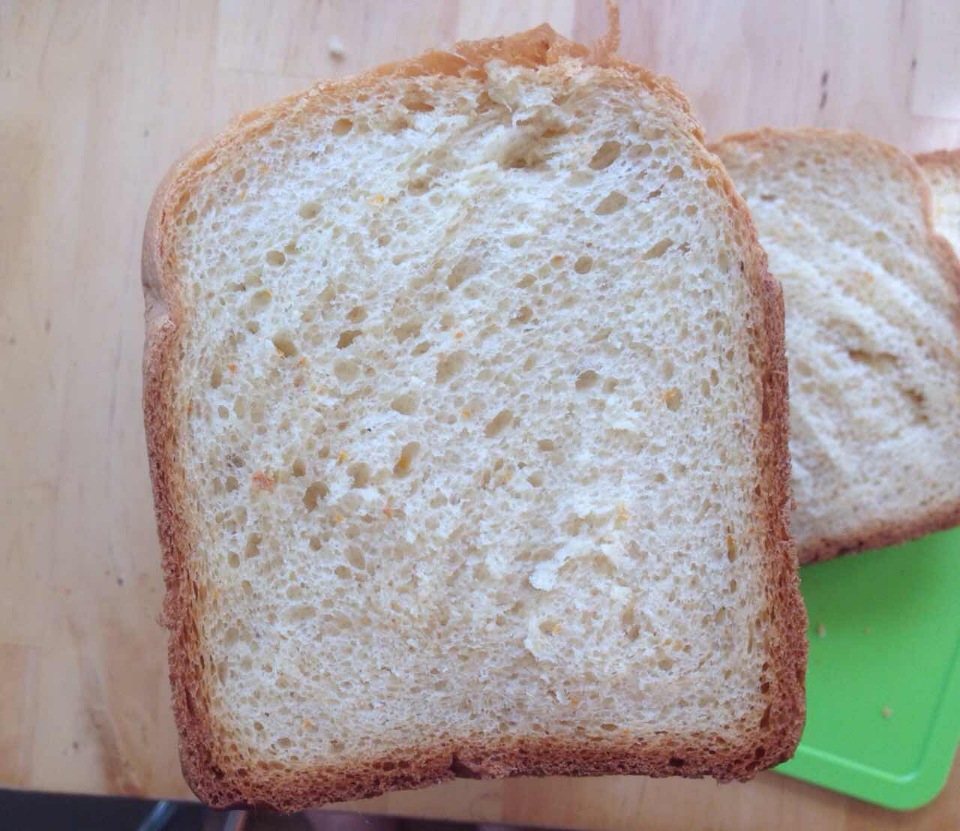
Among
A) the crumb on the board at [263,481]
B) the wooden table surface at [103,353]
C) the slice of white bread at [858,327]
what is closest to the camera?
the crumb on the board at [263,481]

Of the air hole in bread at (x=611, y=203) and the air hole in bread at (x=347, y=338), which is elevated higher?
the air hole in bread at (x=611, y=203)

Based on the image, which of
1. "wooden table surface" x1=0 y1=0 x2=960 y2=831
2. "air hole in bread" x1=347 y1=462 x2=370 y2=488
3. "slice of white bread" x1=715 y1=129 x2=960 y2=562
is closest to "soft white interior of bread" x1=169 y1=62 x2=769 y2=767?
"air hole in bread" x1=347 y1=462 x2=370 y2=488

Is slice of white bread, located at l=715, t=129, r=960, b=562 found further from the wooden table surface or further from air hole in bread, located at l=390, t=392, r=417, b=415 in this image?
air hole in bread, located at l=390, t=392, r=417, b=415

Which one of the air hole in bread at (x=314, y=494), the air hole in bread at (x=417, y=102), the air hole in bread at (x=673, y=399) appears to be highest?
the air hole in bread at (x=417, y=102)

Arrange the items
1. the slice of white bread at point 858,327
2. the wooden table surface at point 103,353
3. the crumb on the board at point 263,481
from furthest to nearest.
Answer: the wooden table surface at point 103,353 < the slice of white bread at point 858,327 < the crumb on the board at point 263,481

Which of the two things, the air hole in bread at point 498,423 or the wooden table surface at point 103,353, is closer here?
the air hole in bread at point 498,423

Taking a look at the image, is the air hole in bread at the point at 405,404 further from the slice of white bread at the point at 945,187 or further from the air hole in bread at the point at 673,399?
the slice of white bread at the point at 945,187

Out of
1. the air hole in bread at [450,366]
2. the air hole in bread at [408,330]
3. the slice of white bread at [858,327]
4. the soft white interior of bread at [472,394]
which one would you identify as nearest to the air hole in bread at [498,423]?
the soft white interior of bread at [472,394]
